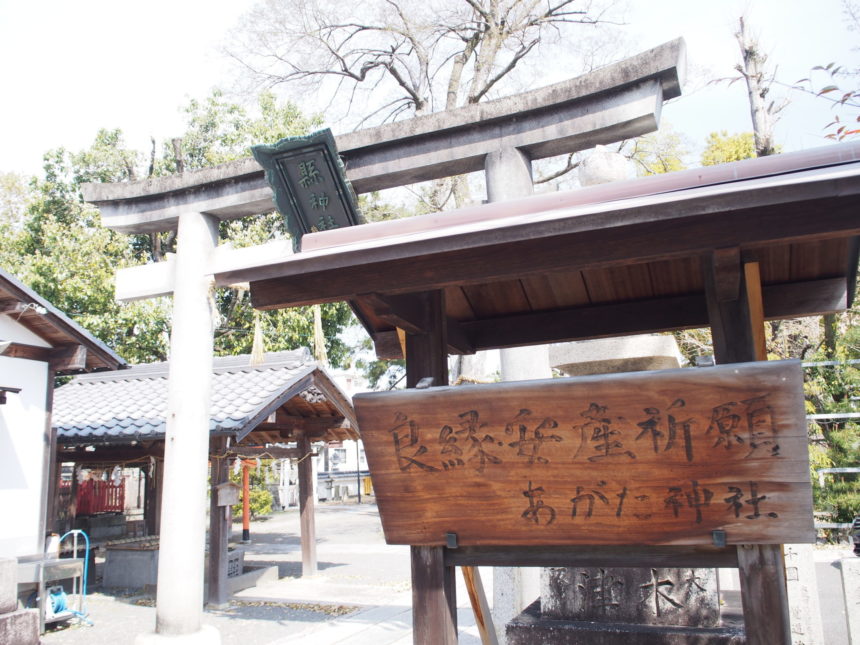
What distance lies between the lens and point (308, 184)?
5652mm

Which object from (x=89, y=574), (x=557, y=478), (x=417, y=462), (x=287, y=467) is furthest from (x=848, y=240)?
(x=287, y=467)

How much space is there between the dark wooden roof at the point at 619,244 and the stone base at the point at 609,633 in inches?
72.2

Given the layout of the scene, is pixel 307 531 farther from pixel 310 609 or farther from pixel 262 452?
pixel 310 609

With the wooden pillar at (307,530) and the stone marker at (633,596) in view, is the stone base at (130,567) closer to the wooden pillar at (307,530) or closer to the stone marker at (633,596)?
the wooden pillar at (307,530)

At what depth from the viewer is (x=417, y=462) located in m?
2.88

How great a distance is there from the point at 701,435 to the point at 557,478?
59 centimetres

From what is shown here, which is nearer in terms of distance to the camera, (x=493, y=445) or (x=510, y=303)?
(x=493, y=445)

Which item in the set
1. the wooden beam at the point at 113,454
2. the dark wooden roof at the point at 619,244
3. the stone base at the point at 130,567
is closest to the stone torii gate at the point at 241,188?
the dark wooden roof at the point at 619,244

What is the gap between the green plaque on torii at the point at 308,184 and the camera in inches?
216

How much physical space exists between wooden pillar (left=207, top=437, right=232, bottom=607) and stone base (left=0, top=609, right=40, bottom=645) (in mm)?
3667

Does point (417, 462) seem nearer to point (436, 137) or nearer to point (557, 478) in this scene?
point (557, 478)

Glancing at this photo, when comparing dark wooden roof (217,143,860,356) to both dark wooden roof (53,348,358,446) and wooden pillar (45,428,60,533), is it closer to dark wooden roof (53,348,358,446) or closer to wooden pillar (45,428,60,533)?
dark wooden roof (53,348,358,446)

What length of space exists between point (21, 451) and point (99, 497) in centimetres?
1282

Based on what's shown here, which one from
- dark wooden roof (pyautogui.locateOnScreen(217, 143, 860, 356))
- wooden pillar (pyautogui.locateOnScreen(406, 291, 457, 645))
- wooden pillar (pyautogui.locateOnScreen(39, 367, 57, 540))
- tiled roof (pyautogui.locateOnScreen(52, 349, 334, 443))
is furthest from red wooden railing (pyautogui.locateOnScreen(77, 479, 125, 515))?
dark wooden roof (pyautogui.locateOnScreen(217, 143, 860, 356))
